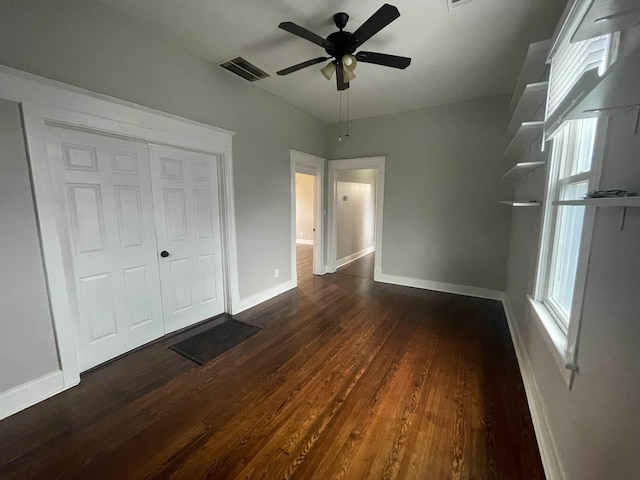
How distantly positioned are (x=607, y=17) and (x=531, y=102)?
1431mm

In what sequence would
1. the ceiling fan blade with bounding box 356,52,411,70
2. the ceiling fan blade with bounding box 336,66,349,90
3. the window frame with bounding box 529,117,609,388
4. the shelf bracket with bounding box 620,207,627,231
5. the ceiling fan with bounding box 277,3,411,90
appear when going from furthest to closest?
the ceiling fan blade with bounding box 336,66,349,90 < the ceiling fan blade with bounding box 356,52,411,70 < the ceiling fan with bounding box 277,3,411,90 < the window frame with bounding box 529,117,609,388 < the shelf bracket with bounding box 620,207,627,231

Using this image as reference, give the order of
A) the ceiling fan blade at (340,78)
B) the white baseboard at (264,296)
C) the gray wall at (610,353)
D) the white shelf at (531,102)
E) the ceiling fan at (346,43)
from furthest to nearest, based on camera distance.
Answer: the white baseboard at (264,296) < the ceiling fan blade at (340,78) < the ceiling fan at (346,43) < the white shelf at (531,102) < the gray wall at (610,353)

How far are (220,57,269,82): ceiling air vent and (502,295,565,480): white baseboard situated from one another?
12.5 feet

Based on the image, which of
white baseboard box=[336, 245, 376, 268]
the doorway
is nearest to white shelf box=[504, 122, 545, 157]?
the doorway

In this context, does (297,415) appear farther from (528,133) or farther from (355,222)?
(355,222)

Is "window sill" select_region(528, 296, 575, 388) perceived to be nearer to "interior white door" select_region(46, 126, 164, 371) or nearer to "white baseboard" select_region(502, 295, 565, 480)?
"white baseboard" select_region(502, 295, 565, 480)

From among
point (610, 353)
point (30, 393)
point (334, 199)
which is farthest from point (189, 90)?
point (610, 353)

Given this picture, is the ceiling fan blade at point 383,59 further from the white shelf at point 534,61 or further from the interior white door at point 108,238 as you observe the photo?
the interior white door at point 108,238

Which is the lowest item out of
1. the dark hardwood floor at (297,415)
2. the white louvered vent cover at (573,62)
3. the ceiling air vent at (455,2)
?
the dark hardwood floor at (297,415)

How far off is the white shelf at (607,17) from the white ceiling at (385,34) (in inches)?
65.7

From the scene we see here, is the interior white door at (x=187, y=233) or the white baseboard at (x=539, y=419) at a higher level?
the interior white door at (x=187, y=233)

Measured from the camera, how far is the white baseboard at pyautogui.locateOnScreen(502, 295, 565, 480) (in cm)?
134

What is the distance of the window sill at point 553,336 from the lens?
131cm

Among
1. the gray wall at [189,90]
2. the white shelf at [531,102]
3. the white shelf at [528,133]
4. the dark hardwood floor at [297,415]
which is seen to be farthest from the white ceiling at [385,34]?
the dark hardwood floor at [297,415]
